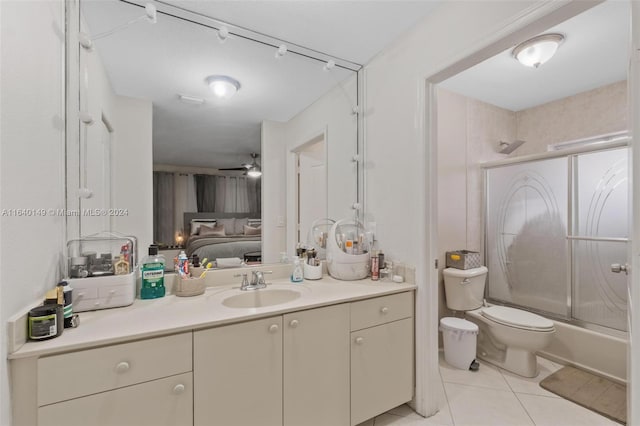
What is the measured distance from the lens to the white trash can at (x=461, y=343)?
2.23m

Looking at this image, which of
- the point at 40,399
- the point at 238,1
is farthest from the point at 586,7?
the point at 40,399

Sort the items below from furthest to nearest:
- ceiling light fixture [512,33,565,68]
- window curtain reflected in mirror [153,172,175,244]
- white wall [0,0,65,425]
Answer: ceiling light fixture [512,33,565,68] → window curtain reflected in mirror [153,172,175,244] → white wall [0,0,65,425]

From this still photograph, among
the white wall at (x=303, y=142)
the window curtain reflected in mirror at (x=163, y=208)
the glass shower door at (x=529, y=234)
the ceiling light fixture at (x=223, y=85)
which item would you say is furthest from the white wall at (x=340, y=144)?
the glass shower door at (x=529, y=234)

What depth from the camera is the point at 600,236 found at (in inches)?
87.1

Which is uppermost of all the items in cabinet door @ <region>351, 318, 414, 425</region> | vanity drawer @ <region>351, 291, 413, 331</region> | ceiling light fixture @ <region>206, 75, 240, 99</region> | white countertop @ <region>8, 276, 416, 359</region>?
ceiling light fixture @ <region>206, 75, 240, 99</region>

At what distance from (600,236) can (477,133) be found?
1.35 metres

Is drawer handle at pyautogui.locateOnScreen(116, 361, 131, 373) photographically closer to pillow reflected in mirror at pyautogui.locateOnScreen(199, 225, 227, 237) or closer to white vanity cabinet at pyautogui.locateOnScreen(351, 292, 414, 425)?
pillow reflected in mirror at pyautogui.locateOnScreen(199, 225, 227, 237)

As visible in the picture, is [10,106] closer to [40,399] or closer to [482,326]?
[40,399]

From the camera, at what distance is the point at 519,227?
271 cm

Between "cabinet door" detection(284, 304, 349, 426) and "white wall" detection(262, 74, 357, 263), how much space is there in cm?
65

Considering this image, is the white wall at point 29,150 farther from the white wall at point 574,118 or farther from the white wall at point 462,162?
the white wall at point 574,118

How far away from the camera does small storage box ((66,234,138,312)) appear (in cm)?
120

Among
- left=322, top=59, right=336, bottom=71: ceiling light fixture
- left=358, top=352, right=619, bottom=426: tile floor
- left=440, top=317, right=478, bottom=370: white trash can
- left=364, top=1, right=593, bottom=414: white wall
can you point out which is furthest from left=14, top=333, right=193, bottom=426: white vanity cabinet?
left=440, top=317, right=478, bottom=370: white trash can

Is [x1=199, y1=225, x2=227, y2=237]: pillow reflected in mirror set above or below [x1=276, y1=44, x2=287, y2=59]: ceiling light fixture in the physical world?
below
